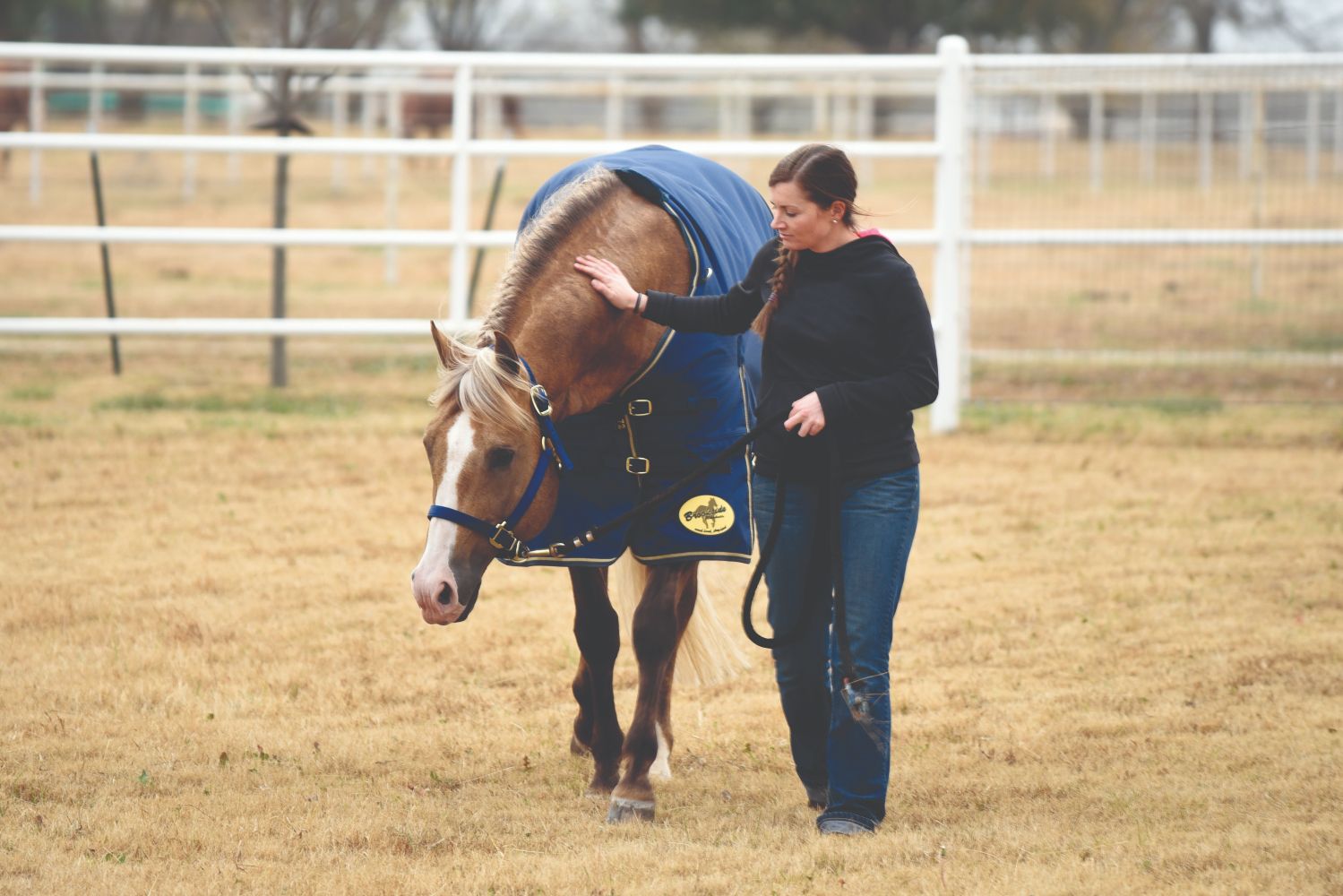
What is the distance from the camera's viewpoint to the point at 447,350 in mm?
3691

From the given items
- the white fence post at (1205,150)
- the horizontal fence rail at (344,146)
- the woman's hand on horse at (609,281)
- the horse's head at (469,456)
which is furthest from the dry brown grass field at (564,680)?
the white fence post at (1205,150)

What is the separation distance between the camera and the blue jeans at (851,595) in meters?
3.77

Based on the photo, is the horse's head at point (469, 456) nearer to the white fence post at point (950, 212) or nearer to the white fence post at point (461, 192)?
the white fence post at point (461, 192)

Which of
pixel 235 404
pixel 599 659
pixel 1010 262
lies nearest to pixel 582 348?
pixel 599 659

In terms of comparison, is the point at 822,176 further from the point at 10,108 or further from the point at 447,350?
the point at 10,108

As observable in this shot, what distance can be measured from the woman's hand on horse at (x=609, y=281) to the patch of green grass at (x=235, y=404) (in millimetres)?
5396

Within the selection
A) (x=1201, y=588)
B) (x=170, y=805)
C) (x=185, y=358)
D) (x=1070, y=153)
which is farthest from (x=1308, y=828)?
(x=1070, y=153)

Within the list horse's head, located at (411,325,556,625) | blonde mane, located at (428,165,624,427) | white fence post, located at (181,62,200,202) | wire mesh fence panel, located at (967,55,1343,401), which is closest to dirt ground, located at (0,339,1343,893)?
A: horse's head, located at (411,325,556,625)

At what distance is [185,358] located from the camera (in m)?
10.8

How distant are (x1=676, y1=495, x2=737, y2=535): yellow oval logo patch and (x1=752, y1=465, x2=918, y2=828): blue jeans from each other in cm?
12

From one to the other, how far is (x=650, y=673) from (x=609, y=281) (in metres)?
1.07

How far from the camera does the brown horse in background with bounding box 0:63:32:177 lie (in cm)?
1888

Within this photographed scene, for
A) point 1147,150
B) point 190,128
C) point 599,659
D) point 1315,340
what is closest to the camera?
point 599,659

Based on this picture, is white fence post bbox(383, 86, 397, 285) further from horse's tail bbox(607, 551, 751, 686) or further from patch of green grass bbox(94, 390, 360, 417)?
horse's tail bbox(607, 551, 751, 686)
